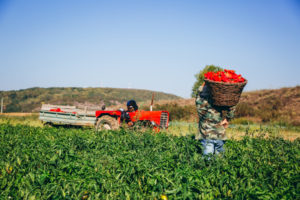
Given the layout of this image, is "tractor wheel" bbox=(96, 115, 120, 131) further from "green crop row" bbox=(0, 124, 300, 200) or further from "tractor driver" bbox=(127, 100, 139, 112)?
"green crop row" bbox=(0, 124, 300, 200)

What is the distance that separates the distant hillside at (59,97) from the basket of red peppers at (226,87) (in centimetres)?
3973

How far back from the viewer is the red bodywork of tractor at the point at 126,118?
31.3 feet

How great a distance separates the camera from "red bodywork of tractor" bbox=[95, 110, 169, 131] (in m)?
9.53

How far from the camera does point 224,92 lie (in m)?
4.41

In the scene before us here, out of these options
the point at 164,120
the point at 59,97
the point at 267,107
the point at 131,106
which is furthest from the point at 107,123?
the point at 59,97

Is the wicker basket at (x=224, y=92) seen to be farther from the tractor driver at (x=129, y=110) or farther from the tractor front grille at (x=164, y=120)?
the tractor front grille at (x=164, y=120)

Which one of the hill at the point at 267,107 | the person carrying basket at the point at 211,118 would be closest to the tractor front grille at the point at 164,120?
the person carrying basket at the point at 211,118

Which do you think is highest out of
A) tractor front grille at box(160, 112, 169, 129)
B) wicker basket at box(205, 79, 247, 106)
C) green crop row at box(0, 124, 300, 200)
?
wicker basket at box(205, 79, 247, 106)

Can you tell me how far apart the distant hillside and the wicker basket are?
39760 millimetres

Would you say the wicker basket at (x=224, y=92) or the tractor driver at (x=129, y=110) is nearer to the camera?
the wicker basket at (x=224, y=92)

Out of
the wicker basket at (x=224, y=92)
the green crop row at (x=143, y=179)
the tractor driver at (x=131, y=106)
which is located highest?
the wicker basket at (x=224, y=92)

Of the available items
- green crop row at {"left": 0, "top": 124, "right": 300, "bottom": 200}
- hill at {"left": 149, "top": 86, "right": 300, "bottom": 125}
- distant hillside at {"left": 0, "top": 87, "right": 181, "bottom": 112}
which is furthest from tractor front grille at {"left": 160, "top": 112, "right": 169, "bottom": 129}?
distant hillside at {"left": 0, "top": 87, "right": 181, "bottom": 112}

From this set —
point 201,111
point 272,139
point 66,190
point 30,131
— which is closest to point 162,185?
point 66,190

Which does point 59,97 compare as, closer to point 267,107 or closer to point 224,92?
point 267,107
